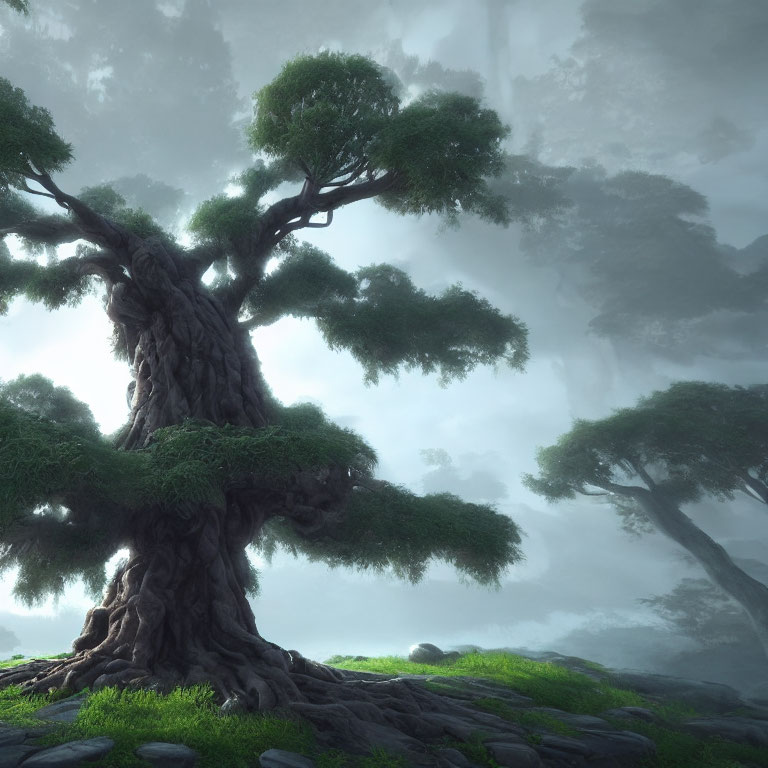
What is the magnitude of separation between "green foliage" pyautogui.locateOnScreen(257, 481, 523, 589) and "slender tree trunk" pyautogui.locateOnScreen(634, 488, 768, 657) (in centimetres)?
1331

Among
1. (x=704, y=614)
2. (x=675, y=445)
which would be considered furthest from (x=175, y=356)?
(x=704, y=614)

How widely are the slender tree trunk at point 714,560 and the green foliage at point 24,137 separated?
59.8 feet

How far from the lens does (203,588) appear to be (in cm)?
565

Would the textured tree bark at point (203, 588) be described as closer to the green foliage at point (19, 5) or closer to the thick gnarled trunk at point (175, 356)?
the thick gnarled trunk at point (175, 356)

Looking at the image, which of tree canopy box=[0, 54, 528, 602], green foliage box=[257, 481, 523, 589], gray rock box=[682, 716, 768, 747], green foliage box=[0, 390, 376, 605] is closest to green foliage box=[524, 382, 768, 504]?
tree canopy box=[0, 54, 528, 602]

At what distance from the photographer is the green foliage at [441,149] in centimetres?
684

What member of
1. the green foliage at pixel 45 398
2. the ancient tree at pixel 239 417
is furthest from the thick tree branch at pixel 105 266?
the green foliage at pixel 45 398

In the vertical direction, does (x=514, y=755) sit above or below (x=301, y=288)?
below

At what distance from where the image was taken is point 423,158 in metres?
6.79

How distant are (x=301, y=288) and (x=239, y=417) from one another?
9.79 feet

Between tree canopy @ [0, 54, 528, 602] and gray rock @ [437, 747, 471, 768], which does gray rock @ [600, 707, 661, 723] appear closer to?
tree canopy @ [0, 54, 528, 602]

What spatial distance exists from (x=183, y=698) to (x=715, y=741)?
233 inches

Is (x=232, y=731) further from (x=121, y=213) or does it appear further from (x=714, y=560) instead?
(x=714, y=560)

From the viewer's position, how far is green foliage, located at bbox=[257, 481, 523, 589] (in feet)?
19.2
